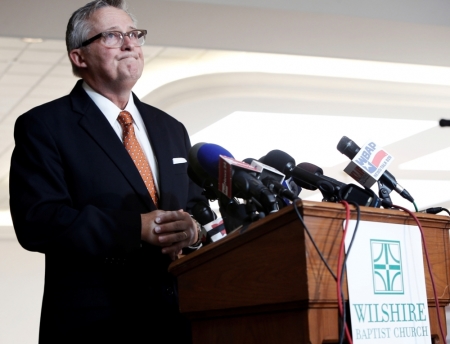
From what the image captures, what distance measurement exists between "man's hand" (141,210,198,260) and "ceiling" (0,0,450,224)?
2.90 meters

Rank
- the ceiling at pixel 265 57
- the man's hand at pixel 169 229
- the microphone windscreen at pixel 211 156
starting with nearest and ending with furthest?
the microphone windscreen at pixel 211 156, the man's hand at pixel 169 229, the ceiling at pixel 265 57

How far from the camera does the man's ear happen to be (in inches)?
79.0

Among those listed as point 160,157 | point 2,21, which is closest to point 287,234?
point 160,157

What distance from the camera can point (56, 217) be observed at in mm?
1591

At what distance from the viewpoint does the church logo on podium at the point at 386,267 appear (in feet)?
3.75

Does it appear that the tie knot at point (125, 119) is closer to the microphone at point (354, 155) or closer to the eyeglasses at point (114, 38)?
the eyeglasses at point (114, 38)

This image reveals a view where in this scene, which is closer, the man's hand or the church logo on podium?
the church logo on podium

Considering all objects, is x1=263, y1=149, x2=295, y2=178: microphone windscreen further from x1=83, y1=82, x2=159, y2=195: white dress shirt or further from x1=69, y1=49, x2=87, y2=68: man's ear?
x1=69, y1=49, x2=87, y2=68: man's ear

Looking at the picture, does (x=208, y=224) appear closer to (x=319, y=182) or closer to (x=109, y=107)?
(x=319, y=182)

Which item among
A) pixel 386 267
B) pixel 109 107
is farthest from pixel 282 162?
pixel 109 107

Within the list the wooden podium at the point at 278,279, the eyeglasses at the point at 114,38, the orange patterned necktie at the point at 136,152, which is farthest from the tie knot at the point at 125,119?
the wooden podium at the point at 278,279

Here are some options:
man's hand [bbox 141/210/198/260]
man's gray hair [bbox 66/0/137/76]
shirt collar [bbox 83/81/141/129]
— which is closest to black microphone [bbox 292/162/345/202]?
man's hand [bbox 141/210/198/260]

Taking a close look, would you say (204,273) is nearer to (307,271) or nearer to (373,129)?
(307,271)

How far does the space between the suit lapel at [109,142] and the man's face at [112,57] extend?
0.12 meters
